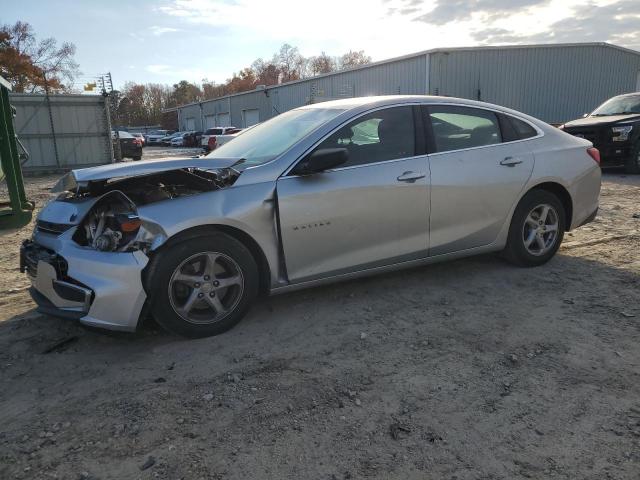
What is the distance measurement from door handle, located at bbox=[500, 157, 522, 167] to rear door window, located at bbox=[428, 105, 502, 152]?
0.19 metres

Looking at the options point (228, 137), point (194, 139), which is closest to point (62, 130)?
point (228, 137)

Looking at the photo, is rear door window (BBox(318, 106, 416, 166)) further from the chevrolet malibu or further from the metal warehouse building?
the metal warehouse building

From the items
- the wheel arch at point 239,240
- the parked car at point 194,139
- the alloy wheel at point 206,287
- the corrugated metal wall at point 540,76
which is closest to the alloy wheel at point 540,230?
the wheel arch at point 239,240

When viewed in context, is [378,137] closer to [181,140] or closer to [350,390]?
[350,390]

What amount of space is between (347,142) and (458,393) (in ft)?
6.76

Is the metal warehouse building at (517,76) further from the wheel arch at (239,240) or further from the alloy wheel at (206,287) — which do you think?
the alloy wheel at (206,287)

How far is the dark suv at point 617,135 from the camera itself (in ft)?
36.2

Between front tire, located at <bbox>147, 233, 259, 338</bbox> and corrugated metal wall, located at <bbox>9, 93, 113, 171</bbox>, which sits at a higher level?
corrugated metal wall, located at <bbox>9, 93, 113, 171</bbox>

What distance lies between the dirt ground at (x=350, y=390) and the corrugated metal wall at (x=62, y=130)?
14929 millimetres

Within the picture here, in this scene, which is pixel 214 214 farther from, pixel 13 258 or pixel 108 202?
pixel 13 258

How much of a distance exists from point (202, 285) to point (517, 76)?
23.3 meters

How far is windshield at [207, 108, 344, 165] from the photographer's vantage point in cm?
393

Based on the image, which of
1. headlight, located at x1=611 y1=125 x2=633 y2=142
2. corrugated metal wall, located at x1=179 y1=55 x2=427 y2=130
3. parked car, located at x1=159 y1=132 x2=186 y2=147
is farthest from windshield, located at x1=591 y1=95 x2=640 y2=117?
parked car, located at x1=159 y1=132 x2=186 y2=147

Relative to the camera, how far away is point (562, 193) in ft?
15.9
